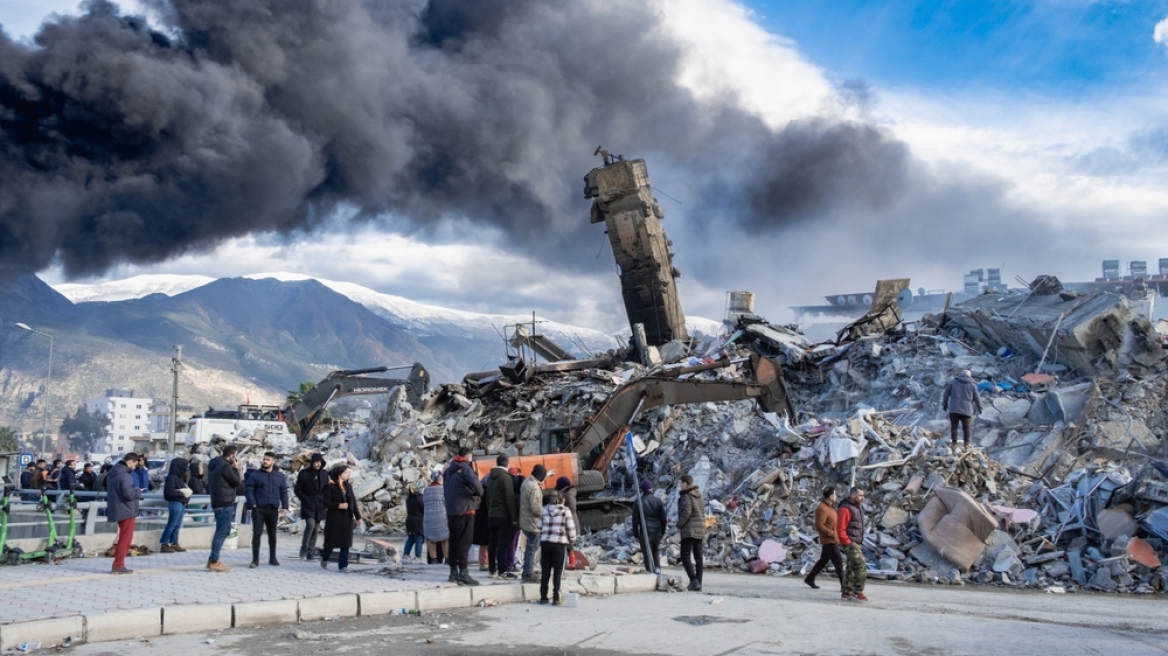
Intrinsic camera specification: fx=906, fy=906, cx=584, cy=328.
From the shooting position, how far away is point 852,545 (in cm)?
951

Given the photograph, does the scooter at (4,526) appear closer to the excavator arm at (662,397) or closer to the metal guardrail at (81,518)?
the metal guardrail at (81,518)

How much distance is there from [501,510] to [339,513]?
1799 mm

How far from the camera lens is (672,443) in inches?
761

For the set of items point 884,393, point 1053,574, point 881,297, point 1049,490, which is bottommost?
point 1053,574

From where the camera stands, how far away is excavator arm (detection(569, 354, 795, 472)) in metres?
17.5

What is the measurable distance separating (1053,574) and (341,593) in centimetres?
901

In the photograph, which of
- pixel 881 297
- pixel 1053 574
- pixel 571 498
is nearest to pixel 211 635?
pixel 571 498

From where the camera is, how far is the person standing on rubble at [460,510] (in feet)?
29.9

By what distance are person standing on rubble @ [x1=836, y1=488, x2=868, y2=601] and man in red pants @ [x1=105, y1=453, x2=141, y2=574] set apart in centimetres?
750

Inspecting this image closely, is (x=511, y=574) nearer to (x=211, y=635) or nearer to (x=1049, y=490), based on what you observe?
(x=211, y=635)

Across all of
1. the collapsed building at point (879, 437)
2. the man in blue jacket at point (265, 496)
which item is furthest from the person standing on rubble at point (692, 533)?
the man in blue jacket at point (265, 496)

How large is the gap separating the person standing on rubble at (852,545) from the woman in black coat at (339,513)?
5.33 meters

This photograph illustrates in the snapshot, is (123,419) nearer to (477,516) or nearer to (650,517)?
(477,516)

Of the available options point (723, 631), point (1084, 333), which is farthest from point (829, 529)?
point (1084, 333)
